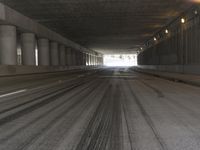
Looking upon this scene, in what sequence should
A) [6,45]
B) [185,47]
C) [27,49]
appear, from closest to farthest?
1. [6,45]
2. [185,47]
3. [27,49]

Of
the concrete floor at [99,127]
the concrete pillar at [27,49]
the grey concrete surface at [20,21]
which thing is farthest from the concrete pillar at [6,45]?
the concrete floor at [99,127]

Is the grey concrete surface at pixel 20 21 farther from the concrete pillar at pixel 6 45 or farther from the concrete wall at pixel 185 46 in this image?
the concrete wall at pixel 185 46

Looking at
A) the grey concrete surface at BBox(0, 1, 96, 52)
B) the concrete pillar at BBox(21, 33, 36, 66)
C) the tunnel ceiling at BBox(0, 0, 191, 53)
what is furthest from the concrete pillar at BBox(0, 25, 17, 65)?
the concrete pillar at BBox(21, 33, 36, 66)

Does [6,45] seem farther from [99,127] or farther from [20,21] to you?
[99,127]

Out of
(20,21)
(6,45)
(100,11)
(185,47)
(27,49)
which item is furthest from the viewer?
(27,49)

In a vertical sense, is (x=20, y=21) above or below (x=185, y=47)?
above

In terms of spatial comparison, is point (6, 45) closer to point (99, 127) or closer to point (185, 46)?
point (185, 46)

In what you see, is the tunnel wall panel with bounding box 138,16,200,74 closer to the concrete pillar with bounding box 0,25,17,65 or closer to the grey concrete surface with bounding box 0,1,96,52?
the grey concrete surface with bounding box 0,1,96,52

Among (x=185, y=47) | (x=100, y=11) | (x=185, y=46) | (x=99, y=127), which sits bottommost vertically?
(x=99, y=127)

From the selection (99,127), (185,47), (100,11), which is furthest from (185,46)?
(99,127)

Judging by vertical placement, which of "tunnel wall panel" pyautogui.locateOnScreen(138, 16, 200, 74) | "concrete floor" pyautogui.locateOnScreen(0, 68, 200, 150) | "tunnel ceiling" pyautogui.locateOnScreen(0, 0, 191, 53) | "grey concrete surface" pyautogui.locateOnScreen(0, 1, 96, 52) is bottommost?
"concrete floor" pyautogui.locateOnScreen(0, 68, 200, 150)

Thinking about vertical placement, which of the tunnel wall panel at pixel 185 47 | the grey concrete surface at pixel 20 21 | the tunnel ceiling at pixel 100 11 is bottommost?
the tunnel wall panel at pixel 185 47

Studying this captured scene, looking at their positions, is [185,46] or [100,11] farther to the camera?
[185,46]

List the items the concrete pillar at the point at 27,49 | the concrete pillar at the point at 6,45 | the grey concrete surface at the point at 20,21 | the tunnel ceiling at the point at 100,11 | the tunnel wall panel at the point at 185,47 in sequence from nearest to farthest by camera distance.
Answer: the tunnel wall panel at the point at 185,47 → the tunnel ceiling at the point at 100,11 → the grey concrete surface at the point at 20,21 → the concrete pillar at the point at 6,45 → the concrete pillar at the point at 27,49
